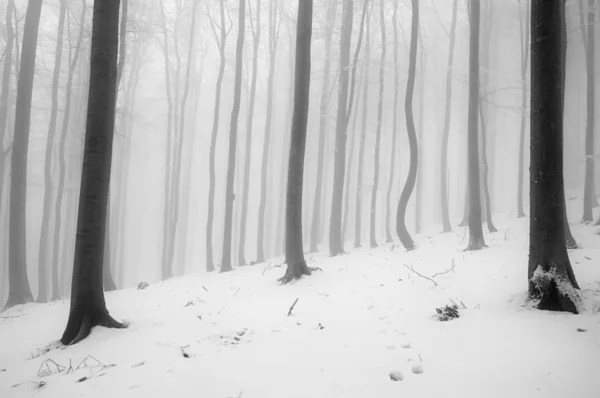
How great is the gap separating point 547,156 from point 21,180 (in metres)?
14.1

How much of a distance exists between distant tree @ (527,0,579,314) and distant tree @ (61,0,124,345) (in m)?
6.25

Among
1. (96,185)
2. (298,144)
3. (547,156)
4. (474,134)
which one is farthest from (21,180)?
(474,134)

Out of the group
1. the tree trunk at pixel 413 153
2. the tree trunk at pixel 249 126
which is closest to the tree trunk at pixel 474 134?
the tree trunk at pixel 413 153

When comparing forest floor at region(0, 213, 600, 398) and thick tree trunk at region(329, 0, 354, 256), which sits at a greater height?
thick tree trunk at region(329, 0, 354, 256)

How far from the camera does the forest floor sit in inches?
105

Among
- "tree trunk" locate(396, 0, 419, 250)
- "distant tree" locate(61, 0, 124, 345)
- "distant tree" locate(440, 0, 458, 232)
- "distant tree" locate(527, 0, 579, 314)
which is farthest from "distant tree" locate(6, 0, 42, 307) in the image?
"distant tree" locate(440, 0, 458, 232)

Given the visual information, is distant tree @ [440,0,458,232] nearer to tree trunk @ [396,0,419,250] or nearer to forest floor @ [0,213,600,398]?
tree trunk @ [396,0,419,250]

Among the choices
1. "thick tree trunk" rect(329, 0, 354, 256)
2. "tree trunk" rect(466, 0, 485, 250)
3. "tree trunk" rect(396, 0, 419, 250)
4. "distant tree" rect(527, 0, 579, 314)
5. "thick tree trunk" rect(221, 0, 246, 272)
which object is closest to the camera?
"distant tree" rect(527, 0, 579, 314)

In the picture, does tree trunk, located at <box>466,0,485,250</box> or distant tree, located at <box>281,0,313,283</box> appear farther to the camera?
tree trunk, located at <box>466,0,485,250</box>

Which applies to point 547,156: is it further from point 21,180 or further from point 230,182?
point 21,180

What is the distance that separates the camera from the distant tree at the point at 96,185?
472cm

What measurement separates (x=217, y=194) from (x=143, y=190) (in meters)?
12.6

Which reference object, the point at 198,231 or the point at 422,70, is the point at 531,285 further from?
the point at 198,231

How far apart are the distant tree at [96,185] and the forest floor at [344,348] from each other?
1.30 ft
